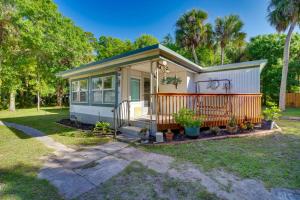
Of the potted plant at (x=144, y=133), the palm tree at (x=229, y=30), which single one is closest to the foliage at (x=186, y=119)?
the potted plant at (x=144, y=133)

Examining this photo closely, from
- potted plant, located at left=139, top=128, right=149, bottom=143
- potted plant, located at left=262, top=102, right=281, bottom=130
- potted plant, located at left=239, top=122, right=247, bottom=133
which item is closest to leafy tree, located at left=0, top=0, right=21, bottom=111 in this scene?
potted plant, located at left=139, top=128, right=149, bottom=143

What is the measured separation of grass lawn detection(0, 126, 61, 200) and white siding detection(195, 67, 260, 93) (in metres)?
7.56

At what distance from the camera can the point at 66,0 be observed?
15227 mm

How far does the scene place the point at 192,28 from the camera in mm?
17156

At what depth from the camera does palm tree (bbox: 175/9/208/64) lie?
1689 centimetres

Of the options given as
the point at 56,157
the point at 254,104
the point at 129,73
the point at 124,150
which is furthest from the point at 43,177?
the point at 254,104

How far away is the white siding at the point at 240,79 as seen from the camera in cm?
741

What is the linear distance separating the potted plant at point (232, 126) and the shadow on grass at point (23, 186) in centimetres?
583

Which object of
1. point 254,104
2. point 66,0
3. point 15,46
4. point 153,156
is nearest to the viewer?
point 153,156

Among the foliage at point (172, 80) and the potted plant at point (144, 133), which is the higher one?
the foliage at point (172, 80)

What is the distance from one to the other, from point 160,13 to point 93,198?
1715 cm

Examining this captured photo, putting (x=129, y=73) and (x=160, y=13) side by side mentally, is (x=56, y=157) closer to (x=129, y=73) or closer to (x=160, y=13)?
(x=129, y=73)

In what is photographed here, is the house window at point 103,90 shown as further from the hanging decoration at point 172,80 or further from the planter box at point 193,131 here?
the planter box at point 193,131

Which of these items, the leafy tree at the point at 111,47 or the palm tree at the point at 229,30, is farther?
the leafy tree at the point at 111,47
